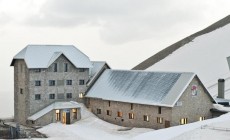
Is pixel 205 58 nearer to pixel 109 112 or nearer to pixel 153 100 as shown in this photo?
pixel 109 112

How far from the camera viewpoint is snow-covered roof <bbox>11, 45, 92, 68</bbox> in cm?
6312

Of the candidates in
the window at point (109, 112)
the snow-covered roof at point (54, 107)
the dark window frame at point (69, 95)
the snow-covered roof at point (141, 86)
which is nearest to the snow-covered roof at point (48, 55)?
the snow-covered roof at point (141, 86)

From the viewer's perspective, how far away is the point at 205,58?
137500 millimetres

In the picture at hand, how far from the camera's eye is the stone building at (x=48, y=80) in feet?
204

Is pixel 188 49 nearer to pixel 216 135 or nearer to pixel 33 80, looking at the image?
pixel 33 80

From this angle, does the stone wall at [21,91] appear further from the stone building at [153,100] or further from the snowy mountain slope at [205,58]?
the snowy mountain slope at [205,58]

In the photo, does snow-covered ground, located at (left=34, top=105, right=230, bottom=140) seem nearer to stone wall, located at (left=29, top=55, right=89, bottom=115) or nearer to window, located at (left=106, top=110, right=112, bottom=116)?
window, located at (left=106, top=110, right=112, bottom=116)

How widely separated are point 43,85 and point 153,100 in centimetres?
1904

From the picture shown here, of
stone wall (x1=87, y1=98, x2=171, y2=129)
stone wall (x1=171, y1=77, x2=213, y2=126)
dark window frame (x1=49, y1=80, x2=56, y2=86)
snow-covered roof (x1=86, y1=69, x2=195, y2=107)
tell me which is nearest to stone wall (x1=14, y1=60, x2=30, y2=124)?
dark window frame (x1=49, y1=80, x2=56, y2=86)

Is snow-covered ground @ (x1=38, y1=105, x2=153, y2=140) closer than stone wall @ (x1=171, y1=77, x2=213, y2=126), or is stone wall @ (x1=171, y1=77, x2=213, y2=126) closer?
snow-covered ground @ (x1=38, y1=105, x2=153, y2=140)

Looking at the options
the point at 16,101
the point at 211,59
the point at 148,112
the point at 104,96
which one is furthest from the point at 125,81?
the point at 211,59

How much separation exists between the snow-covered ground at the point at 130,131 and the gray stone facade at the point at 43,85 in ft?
15.4

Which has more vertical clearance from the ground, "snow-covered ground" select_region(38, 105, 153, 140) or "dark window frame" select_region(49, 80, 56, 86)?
"dark window frame" select_region(49, 80, 56, 86)

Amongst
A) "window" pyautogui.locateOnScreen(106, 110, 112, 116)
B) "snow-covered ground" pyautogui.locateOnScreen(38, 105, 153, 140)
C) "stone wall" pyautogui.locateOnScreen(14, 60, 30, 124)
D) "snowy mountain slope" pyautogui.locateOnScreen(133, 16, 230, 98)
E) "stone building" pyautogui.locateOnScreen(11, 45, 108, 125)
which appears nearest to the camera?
"snow-covered ground" pyautogui.locateOnScreen(38, 105, 153, 140)
